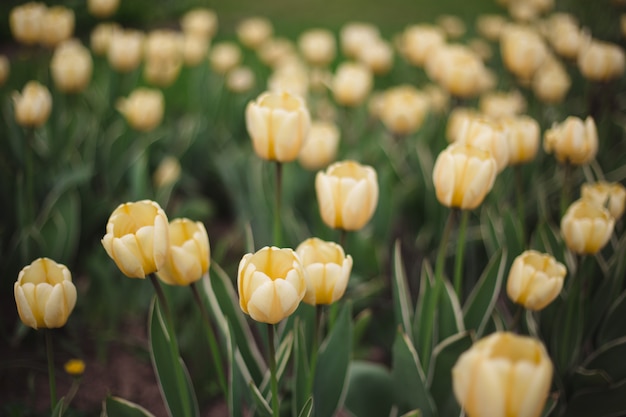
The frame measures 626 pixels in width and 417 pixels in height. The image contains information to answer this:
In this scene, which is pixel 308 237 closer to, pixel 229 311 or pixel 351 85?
pixel 229 311

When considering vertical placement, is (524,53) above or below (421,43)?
above

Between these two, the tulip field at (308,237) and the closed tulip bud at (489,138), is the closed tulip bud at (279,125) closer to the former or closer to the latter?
the tulip field at (308,237)

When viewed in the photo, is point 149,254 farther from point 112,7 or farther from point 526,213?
point 112,7

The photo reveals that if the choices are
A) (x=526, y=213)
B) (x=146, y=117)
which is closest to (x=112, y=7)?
(x=146, y=117)

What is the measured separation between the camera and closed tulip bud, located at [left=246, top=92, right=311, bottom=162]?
121cm

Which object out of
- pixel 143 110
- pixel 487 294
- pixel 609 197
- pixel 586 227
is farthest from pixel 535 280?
pixel 143 110

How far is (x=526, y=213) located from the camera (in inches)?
81.6

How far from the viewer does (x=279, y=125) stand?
3.99 ft

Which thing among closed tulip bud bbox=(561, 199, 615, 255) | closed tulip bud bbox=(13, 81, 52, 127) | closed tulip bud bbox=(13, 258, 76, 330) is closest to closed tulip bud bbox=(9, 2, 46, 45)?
closed tulip bud bbox=(13, 81, 52, 127)

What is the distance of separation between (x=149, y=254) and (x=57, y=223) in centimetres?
101

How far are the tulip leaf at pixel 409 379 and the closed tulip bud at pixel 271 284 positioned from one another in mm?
376

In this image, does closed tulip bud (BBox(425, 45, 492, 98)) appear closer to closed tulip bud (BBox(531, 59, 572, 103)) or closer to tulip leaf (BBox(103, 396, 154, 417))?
closed tulip bud (BBox(531, 59, 572, 103))

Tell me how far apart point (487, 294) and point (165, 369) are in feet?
2.56

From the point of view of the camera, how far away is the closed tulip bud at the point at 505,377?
635mm
